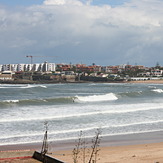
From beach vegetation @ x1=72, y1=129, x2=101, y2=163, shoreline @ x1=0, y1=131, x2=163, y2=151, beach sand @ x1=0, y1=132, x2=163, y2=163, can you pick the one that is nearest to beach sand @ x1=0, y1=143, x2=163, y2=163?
beach sand @ x1=0, y1=132, x2=163, y2=163

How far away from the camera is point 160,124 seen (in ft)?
80.1

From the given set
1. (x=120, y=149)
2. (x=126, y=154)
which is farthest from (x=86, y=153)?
(x=120, y=149)

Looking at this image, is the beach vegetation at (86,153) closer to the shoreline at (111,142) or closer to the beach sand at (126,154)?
the beach sand at (126,154)

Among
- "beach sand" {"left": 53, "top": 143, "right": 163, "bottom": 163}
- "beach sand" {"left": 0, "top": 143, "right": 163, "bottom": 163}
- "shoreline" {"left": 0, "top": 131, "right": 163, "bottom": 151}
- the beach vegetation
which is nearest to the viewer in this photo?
the beach vegetation

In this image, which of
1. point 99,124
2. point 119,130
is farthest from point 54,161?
point 99,124

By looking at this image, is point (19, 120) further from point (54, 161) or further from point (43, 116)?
point (54, 161)

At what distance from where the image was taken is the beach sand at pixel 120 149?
13625 millimetres

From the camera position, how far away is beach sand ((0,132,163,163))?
44.7ft

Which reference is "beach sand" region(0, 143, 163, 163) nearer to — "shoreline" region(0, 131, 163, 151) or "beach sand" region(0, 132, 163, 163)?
"beach sand" region(0, 132, 163, 163)

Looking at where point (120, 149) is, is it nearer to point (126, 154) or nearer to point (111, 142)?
point (126, 154)

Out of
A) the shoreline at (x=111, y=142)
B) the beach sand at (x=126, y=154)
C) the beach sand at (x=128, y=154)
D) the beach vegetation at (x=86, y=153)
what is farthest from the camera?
the shoreline at (x=111, y=142)

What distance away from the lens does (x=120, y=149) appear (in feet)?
52.9

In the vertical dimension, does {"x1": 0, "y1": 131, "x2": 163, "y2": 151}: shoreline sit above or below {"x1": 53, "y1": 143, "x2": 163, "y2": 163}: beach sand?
below

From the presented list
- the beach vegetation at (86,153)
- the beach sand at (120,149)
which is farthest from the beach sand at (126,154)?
the beach vegetation at (86,153)
